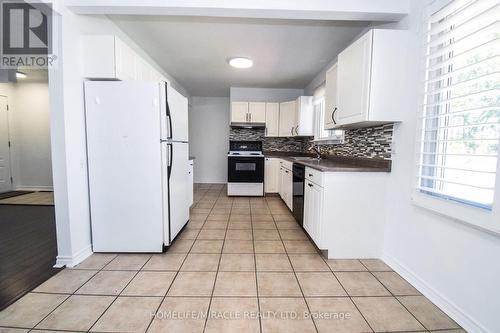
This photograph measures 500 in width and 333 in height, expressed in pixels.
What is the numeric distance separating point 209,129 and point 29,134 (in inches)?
151

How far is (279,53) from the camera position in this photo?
3.21 m

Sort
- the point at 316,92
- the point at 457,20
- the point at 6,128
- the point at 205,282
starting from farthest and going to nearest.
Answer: the point at 6,128 → the point at 316,92 → the point at 205,282 → the point at 457,20

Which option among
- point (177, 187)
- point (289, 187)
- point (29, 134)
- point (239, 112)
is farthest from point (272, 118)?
point (29, 134)

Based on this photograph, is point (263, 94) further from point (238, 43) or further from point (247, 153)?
point (238, 43)

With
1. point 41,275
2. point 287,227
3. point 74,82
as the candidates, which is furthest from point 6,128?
point 287,227

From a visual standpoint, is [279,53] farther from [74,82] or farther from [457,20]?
[74,82]

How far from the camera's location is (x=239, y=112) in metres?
4.89

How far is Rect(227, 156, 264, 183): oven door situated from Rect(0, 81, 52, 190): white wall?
3.94 meters

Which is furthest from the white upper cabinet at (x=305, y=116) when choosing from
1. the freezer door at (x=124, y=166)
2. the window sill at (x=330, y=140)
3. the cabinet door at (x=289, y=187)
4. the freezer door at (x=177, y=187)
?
the freezer door at (x=124, y=166)

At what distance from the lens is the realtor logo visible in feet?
6.36

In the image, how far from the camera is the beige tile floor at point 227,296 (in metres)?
1.36

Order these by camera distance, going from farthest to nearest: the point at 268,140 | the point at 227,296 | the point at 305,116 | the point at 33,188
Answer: the point at 268,140 < the point at 33,188 < the point at 305,116 < the point at 227,296

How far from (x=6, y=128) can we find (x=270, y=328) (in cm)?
623

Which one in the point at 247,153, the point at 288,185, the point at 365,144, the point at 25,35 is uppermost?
the point at 25,35
